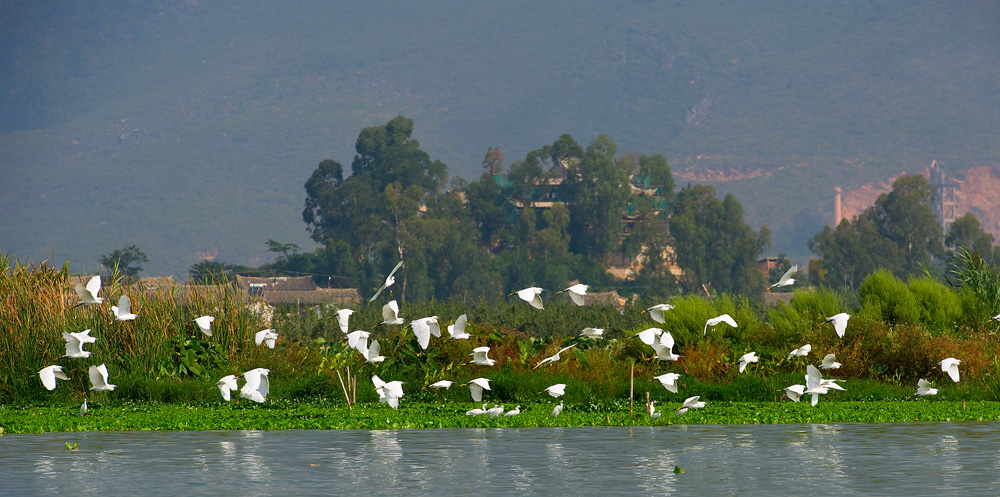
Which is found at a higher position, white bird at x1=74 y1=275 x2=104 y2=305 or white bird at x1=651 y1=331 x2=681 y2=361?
white bird at x1=74 y1=275 x2=104 y2=305

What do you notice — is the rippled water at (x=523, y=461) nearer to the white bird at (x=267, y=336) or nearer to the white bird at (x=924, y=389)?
the white bird at (x=924, y=389)

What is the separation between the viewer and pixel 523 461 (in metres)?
11.1

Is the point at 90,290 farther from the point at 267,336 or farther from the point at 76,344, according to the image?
the point at 267,336

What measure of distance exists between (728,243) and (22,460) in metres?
115

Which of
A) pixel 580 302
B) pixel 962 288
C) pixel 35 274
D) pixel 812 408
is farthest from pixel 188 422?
pixel 962 288

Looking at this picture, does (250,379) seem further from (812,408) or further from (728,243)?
(728,243)

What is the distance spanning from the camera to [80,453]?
38.5 feet

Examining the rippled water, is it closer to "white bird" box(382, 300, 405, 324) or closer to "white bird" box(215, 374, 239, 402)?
"white bird" box(215, 374, 239, 402)

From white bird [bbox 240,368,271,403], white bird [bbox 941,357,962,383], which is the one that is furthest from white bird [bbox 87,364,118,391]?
white bird [bbox 941,357,962,383]

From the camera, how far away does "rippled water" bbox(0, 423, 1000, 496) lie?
375 inches

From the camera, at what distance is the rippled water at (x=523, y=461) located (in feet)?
31.3

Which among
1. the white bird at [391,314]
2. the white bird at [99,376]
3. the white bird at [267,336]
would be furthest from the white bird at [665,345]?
the white bird at [99,376]

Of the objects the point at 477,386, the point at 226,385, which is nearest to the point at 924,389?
the point at 477,386

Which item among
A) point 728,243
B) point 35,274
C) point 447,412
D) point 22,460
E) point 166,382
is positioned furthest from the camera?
point 728,243
